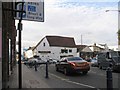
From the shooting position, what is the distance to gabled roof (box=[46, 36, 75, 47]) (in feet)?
306

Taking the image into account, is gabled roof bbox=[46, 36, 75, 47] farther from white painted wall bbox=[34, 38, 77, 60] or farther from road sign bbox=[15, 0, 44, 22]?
road sign bbox=[15, 0, 44, 22]

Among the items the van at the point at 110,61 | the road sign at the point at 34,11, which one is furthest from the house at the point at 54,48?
the road sign at the point at 34,11

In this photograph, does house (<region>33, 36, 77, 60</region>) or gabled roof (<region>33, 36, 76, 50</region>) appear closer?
house (<region>33, 36, 77, 60</region>)

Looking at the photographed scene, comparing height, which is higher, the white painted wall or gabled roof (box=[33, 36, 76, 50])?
gabled roof (box=[33, 36, 76, 50])

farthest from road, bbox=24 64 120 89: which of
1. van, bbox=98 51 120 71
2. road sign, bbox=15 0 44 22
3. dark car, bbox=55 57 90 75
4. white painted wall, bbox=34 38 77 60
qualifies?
white painted wall, bbox=34 38 77 60

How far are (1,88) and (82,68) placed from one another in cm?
1136

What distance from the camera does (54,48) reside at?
92.2 metres

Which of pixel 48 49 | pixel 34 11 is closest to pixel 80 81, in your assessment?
pixel 34 11

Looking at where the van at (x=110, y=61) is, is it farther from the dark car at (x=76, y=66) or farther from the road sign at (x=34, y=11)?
the road sign at (x=34, y=11)

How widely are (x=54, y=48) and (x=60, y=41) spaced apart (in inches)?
174

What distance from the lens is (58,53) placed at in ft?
304

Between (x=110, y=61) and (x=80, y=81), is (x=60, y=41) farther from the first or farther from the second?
(x=80, y=81)

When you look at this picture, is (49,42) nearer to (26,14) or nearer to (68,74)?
(68,74)

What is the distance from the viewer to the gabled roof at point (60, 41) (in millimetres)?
93375
